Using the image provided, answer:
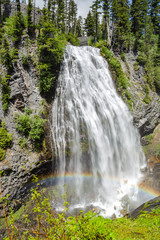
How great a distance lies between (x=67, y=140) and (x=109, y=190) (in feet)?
18.0

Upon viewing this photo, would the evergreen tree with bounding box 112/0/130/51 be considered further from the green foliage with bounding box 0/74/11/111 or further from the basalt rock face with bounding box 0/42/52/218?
the green foliage with bounding box 0/74/11/111

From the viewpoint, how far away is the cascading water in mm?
12359

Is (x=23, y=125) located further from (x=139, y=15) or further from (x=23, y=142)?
(x=139, y=15)

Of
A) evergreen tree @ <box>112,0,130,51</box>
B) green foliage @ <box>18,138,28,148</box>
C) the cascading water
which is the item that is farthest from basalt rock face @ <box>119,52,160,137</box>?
green foliage @ <box>18,138,28,148</box>

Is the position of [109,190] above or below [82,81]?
below

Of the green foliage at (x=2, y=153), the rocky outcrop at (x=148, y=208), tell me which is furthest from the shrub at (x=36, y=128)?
the rocky outcrop at (x=148, y=208)

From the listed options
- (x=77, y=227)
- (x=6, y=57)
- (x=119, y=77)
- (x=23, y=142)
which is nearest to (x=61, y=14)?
(x=119, y=77)

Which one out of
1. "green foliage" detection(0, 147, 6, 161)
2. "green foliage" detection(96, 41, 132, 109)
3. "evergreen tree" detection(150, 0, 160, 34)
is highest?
"evergreen tree" detection(150, 0, 160, 34)

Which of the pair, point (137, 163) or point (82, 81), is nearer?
point (82, 81)

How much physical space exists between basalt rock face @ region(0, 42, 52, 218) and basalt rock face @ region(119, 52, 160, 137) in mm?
11744

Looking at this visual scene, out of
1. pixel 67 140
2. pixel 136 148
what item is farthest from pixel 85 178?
pixel 136 148

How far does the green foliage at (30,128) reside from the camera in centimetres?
1165

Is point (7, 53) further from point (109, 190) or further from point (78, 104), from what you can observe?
point (109, 190)

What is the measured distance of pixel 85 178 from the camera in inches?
510
